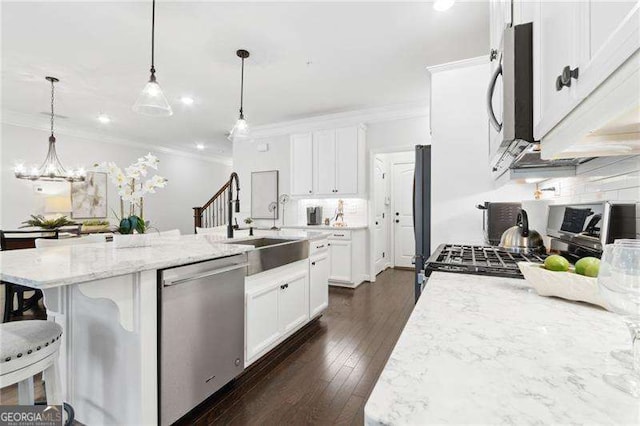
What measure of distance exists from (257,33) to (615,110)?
296cm

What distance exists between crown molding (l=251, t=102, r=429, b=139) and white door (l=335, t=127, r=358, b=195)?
34 cm

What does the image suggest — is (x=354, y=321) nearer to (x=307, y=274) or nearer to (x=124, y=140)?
(x=307, y=274)

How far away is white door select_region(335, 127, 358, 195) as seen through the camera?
472cm

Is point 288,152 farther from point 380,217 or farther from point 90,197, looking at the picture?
point 90,197

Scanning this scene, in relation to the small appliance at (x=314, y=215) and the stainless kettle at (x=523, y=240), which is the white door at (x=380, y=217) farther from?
the stainless kettle at (x=523, y=240)

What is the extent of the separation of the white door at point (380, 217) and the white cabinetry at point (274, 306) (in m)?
2.50

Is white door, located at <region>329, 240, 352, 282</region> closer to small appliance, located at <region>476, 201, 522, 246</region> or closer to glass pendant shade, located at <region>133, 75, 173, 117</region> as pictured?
small appliance, located at <region>476, 201, 522, 246</region>

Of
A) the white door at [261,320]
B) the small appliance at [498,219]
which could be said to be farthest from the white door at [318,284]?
the small appliance at [498,219]

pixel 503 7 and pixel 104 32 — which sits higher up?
pixel 104 32

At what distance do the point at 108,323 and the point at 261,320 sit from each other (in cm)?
97

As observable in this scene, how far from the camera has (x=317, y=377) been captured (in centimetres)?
211

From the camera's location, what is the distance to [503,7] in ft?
4.09

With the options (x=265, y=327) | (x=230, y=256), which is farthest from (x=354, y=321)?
(x=230, y=256)

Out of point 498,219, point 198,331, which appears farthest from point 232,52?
point 498,219
